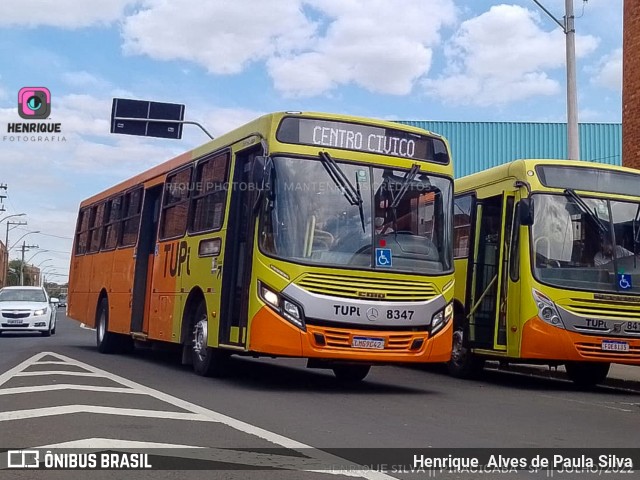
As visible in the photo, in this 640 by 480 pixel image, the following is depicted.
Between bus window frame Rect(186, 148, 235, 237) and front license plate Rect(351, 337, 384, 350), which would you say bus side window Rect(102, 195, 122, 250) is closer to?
bus window frame Rect(186, 148, 235, 237)

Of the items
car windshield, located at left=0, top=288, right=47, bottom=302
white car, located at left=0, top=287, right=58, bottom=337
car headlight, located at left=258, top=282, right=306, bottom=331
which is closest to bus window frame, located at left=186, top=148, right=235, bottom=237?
car headlight, located at left=258, top=282, right=306, bottom=331

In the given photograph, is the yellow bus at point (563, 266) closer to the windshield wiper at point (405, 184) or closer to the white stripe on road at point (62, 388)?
the windshield wiper at point (405, 184)

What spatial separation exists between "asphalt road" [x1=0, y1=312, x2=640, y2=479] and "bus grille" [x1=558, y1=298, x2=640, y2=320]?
3.78 feet

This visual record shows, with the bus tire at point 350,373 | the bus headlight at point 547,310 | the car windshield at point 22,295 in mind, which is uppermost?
the car windshield at point 22,295

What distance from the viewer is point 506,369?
17.8 m

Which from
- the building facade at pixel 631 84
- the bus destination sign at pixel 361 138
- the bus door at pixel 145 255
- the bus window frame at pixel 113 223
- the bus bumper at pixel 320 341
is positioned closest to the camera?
the bus bumper at pixel 320 341

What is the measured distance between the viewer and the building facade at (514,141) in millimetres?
40781

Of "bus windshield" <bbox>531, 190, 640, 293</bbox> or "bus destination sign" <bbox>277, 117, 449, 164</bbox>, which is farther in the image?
"bus windshield" <bbox>531, 190, 640, 293</bbox>

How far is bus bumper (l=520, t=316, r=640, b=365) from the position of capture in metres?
12.6

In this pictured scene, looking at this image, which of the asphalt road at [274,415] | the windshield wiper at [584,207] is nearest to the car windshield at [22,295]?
the asphalt road at [274,415]

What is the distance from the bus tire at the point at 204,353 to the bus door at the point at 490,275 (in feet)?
13.1

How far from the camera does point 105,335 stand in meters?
18.6

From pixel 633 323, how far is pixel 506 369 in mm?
5209

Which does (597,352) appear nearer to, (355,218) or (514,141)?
(355,218)
